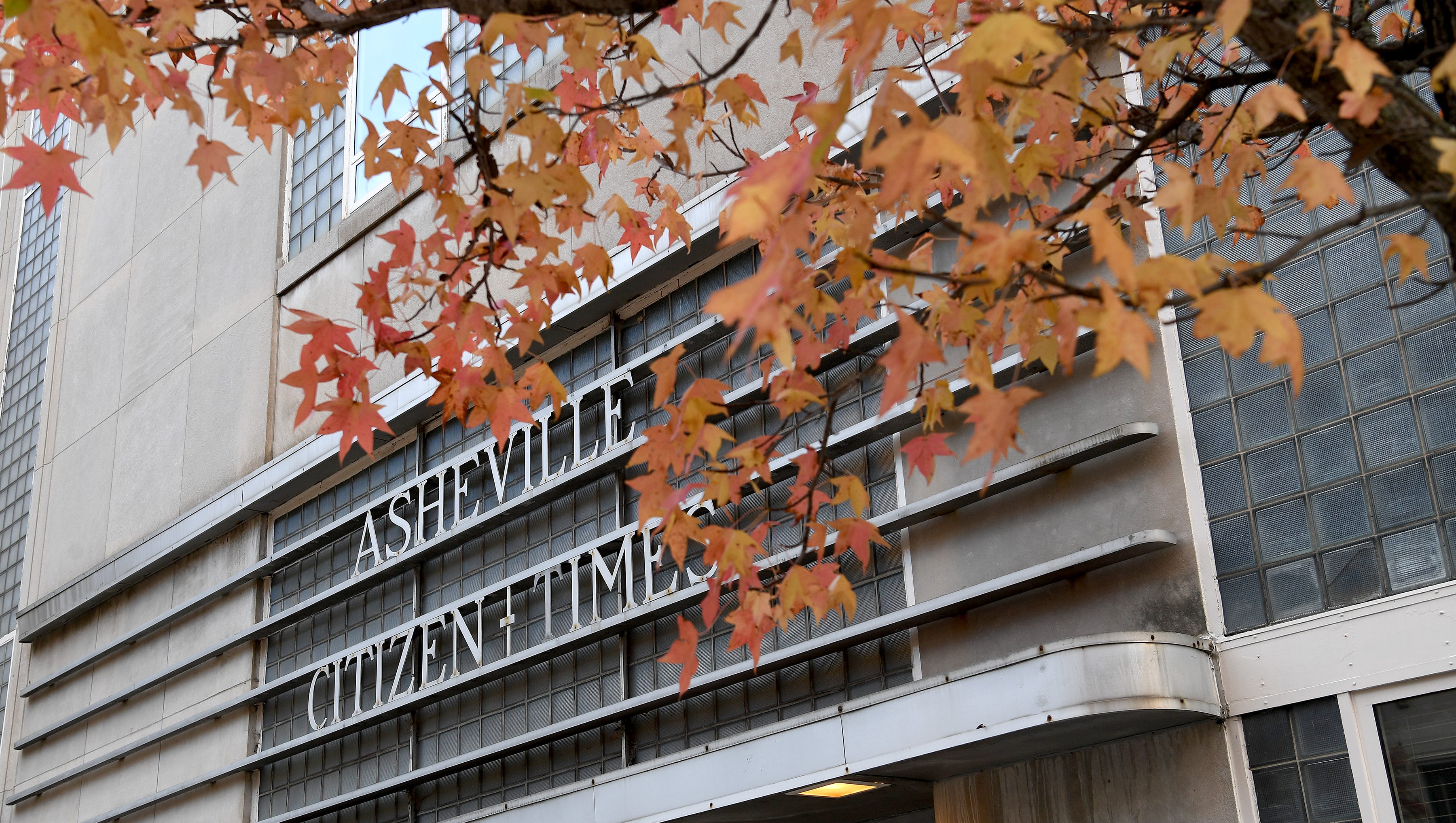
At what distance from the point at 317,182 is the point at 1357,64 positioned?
658 inches

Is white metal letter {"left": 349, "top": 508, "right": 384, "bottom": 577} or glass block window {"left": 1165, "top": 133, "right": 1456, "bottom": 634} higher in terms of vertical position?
white metal letter {"left": 349, "top": 508, "right": 384, "bottom": 577}

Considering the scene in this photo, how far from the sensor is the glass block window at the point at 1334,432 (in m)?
7.87

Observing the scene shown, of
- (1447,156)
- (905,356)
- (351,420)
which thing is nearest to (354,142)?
(351,420)

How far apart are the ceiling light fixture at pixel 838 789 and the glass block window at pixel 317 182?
11099 mm

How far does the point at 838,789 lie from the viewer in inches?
386

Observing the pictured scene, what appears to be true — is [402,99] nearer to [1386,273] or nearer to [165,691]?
[165,691]

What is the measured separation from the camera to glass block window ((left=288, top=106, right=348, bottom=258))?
18203mm

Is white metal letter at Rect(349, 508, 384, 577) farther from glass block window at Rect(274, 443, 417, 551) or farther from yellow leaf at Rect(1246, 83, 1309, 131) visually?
yellow leaf at Rect(1246, 83, 1309, 131)

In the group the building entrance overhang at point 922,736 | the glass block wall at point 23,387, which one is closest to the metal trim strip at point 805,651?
the building entrance overhang at point 922,736

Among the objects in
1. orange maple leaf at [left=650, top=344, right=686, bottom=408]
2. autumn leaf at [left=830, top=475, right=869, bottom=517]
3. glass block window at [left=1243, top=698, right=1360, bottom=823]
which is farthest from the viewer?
glass block window at [left=1243, top=698, right=1360, bottom=823]

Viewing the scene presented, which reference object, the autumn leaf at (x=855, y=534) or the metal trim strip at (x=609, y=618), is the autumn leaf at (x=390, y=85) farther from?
the metal trim strip at (x=609, y=618)

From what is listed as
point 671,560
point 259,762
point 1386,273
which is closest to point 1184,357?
point 1386,273

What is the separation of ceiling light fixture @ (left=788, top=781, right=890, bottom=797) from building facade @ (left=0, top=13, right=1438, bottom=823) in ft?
0.20

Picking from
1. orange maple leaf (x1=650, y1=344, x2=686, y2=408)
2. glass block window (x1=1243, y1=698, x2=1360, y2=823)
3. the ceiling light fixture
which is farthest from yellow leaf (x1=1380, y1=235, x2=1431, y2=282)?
the ceiling light fixture
